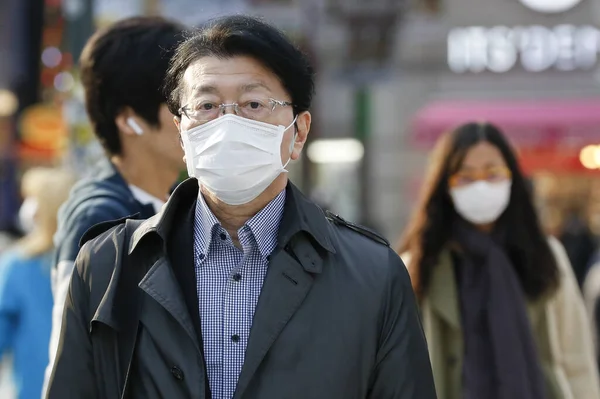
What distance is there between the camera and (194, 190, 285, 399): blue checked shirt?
2244 millimetres

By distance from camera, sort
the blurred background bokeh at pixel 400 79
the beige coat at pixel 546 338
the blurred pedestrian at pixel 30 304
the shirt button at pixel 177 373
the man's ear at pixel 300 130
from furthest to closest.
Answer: the blurred background bokeh at pixel 400 79 → the blurred pedestrian at pixel 30 304 → the beige coat at pixel 546 338 → the man's ear at pixel 300 130 → the shirt button at pixel 177 373

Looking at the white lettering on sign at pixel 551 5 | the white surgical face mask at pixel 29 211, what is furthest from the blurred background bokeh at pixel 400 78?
the white surgical face mask at pixel 29 211

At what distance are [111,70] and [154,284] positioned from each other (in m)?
1.33

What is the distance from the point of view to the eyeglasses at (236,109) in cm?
235

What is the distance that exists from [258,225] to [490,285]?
194 centimetres

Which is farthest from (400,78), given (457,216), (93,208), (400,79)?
(93,208)

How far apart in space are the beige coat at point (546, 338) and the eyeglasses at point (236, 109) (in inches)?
76.4

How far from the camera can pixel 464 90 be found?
18297 mm

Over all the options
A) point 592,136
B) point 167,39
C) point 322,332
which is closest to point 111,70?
point 167,39

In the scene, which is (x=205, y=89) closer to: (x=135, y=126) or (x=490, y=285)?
(x=135, y=126)

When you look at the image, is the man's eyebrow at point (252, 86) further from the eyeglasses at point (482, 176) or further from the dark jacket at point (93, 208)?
the eyeglasses at point (482, 176)

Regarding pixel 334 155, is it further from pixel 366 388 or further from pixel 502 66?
pixel 366 388

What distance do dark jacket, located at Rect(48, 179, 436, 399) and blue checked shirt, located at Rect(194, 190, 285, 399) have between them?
0.03m

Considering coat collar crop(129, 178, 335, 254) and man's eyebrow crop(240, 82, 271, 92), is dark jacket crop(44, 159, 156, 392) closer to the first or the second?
coat collar crop(129, 178, 335, 254)
